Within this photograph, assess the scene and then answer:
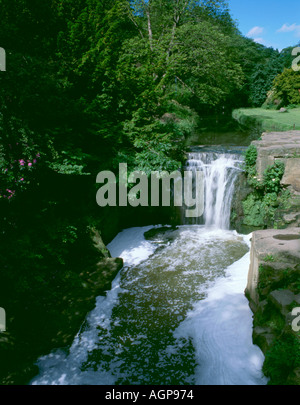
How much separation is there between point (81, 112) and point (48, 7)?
2864 millimetres

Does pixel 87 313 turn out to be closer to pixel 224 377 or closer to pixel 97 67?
pixel 224 377

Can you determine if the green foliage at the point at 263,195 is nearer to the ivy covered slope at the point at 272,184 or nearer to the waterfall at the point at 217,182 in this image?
the ivy covered slope at the point at 272,184

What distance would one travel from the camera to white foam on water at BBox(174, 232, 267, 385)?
4625mm

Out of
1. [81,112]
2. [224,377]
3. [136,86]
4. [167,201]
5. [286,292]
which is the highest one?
[136,86]

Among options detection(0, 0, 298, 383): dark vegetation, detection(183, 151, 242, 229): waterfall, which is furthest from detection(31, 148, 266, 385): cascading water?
detection(183, 151, 242, 229): waterfall

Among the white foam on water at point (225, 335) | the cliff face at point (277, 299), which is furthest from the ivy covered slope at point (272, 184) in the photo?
the white foam on water at point (225, 335)

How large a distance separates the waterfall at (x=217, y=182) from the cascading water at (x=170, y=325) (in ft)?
4.09

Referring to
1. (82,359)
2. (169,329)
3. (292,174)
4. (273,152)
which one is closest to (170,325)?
(169,329)

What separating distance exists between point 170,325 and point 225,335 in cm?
105

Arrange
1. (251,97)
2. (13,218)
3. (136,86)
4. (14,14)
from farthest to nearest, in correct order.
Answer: (251,97) → (136,86) → (14,14) → (13,218)

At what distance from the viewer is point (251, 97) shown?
3628cm

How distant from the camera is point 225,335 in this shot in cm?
542

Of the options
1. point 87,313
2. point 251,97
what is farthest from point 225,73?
point 251,97

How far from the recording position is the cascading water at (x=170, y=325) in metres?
4.71
